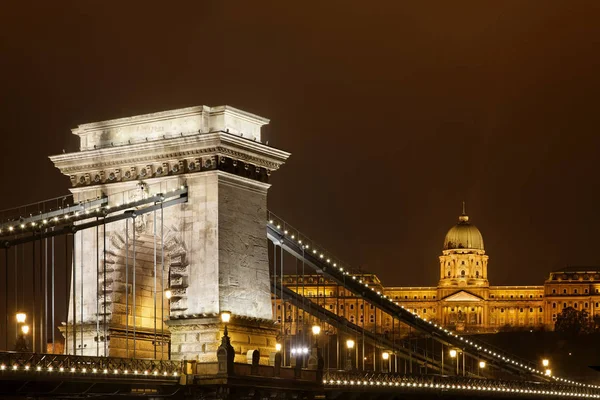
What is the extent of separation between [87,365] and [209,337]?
8956 millimetres

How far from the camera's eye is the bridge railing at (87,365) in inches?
2153

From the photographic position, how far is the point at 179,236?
222ft

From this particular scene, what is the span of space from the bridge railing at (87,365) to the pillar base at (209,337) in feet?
6.41

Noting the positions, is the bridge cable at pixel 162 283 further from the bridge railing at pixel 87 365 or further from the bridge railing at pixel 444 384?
the bridge railing at pixel 444 384

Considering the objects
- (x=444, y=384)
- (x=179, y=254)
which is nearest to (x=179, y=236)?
(x=179, y=254)

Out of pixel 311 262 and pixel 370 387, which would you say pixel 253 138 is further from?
pixel 370 387

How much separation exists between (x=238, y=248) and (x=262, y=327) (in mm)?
3780

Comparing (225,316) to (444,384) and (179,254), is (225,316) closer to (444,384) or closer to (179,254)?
(179,254)

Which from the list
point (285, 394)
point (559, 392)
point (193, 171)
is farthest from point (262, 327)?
point (559, 392)

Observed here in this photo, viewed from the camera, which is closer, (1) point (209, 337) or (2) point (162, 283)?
(1) point (209, 337)

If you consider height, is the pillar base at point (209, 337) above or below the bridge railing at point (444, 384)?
above

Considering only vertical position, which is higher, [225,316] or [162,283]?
[162,283]

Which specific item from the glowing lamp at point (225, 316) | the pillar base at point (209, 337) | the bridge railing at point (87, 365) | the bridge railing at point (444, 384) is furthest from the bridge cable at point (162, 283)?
the bridge railing at point (444, 384)

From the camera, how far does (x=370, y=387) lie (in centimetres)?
7850
